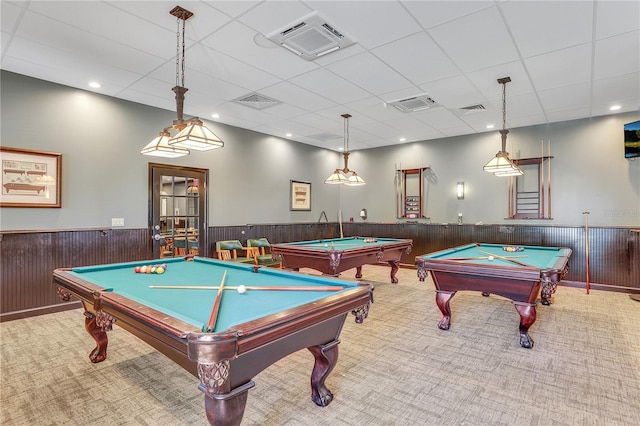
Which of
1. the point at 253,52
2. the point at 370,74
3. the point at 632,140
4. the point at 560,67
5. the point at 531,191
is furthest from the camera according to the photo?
the point at 531,191

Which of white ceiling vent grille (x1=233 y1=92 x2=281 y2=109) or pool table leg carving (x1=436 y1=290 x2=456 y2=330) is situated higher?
white ceiling vent grille (x1=233 y1=92 x2=281 y2=109)

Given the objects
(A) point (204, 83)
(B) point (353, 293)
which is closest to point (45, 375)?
(B) point (353, 293)

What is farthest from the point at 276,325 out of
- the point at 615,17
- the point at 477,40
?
the point at 615,17

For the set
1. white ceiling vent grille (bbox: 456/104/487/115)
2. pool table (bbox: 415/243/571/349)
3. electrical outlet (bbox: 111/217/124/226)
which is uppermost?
white ceiling vent grille (bbox: 456/104/487/115)

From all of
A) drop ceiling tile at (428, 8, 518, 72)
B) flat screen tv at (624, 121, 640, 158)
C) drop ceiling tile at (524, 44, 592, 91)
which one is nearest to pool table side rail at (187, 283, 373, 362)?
drop ceiling tile at (428, 8, 518, 72)

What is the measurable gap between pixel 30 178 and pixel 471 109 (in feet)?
20.1

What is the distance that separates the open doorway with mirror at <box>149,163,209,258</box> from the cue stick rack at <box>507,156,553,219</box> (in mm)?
5740

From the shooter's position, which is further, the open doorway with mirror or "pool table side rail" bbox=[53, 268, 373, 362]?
the open doorway with mirror

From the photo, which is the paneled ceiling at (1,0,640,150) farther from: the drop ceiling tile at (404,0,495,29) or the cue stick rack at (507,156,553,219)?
the cue stick rack at (507,156,553,219)

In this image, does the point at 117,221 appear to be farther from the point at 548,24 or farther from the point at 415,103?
the point at 548,24

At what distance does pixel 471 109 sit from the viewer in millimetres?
5262

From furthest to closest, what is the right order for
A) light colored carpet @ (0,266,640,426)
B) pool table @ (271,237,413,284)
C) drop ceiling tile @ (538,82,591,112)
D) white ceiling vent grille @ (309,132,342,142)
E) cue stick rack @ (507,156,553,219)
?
white ceiling vent grille @ (309,132,342,142), cue stick rack @ (507,156,553,219), drop ceiling tile @ (538,82,591,112), pool table @ (271,237,413,284), light colored carpet @ (0,266,640,426)

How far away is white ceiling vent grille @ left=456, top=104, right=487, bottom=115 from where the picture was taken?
16.8ft

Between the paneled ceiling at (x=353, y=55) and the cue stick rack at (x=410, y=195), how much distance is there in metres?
2.30
